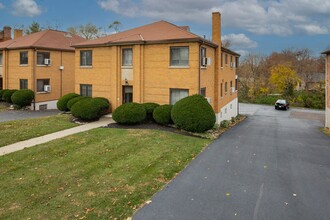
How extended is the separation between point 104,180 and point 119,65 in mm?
14422

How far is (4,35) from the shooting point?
42.6 metres

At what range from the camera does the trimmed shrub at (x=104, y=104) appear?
21.5 metres

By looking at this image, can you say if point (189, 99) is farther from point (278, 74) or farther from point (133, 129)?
point (278, 74)

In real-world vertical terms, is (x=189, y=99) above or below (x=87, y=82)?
below

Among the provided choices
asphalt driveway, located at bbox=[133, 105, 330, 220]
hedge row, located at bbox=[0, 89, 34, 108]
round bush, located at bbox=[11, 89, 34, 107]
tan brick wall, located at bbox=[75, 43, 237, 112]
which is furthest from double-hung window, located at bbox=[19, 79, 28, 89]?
asphalt driveway, located at bbox=[133, 105, 330, 220]

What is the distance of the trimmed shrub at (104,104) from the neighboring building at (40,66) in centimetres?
1070

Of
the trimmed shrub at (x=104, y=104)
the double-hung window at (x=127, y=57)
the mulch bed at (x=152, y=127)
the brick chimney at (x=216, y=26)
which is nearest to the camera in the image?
the mulch bed at (x=152, y=127)

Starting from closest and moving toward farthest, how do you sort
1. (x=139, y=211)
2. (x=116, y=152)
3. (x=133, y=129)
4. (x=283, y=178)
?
(x=139, y=211), (x=283, y=178), (x=116, y=152), (x=133, y=129)

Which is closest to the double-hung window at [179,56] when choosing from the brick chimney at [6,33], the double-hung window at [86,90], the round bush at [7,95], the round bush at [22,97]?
the double-hung window at [86,90]

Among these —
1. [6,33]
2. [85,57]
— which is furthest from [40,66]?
[6,33]

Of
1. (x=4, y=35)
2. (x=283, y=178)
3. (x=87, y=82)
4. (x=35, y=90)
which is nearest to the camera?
(x=283, y=178)

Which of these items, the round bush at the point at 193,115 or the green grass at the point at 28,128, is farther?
the round bush at the point at 193,115

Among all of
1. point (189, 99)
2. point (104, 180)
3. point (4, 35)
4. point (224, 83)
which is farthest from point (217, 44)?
point (4, 35)

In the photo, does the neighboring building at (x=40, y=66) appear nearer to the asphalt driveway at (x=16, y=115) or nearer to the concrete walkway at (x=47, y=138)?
the asphalt driveway at (x=16, y=115)
